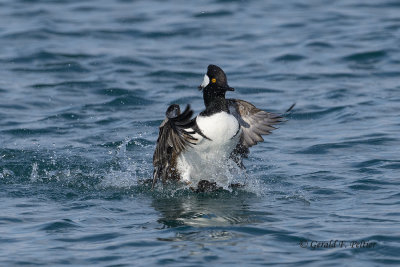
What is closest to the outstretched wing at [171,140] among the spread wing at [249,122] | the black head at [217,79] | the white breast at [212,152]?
the white breast at [212,152]

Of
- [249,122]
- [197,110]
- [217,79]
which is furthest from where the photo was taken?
[197,110]

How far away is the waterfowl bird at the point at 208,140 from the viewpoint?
8.75 metres

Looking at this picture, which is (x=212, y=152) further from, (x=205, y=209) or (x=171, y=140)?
(x=205, y=209)

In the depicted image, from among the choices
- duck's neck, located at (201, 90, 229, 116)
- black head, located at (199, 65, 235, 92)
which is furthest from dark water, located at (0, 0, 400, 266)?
black head, located at (199, 65, 235, 92)

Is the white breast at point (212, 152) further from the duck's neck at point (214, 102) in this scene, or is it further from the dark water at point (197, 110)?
the dark water at point (197, 110)

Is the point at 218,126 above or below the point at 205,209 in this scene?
above

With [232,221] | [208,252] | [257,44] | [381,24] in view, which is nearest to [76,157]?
[232,221]

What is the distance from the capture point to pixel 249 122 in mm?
9805

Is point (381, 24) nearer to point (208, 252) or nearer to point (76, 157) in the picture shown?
point (76, 157)

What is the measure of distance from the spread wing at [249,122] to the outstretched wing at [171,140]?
3.17ft

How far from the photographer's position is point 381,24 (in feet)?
65.0

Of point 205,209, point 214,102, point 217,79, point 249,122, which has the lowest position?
point 205,209

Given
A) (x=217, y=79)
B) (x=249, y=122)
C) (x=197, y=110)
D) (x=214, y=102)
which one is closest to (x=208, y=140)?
(x=214, y=102)

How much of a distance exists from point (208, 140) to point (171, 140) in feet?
1.61
